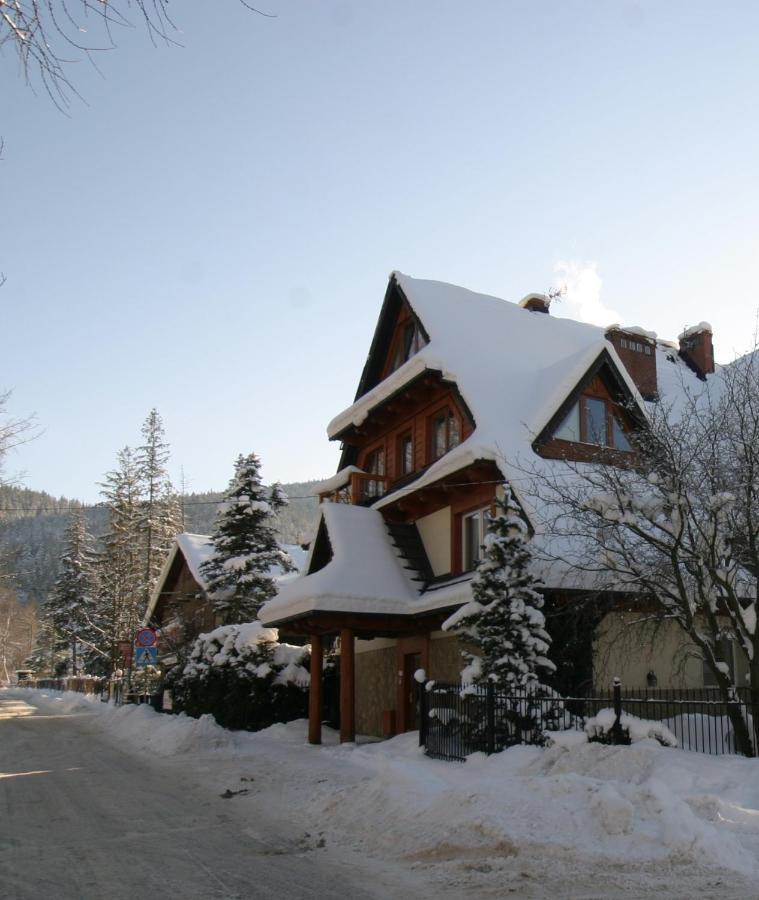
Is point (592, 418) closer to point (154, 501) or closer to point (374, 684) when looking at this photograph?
point (374, 684)

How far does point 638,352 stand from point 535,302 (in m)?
4.37

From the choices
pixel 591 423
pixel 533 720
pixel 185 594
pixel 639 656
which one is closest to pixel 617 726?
pixel 533 720

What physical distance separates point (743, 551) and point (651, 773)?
13.7 feet

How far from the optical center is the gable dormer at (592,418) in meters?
20.1

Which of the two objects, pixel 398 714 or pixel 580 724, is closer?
pixel 580 724

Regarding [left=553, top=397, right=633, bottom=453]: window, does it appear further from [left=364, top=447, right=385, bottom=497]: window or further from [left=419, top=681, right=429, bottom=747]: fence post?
[left=419, top=681, right=429, bottom=747]: fence post

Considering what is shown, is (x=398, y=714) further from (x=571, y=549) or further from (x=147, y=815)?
(x=147, y=815)

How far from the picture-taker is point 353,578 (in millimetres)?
20031

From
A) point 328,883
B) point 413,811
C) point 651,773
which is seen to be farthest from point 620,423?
point 328,883

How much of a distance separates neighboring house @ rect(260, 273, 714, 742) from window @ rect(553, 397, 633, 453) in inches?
1.3

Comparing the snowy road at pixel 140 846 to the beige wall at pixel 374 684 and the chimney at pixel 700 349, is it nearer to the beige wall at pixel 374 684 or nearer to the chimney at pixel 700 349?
the beige wall at pixel 374 684

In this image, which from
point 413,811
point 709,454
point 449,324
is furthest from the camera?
point 449,324

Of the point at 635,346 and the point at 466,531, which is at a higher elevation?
the point at 635,346

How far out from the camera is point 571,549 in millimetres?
17203
